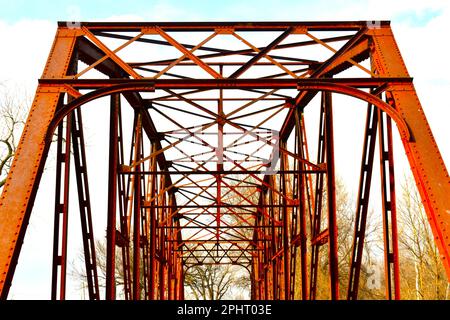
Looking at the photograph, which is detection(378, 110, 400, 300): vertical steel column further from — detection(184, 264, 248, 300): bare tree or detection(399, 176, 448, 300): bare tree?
detection(184, 264, 248, 300): bare tree

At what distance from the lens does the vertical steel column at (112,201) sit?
11242 mm

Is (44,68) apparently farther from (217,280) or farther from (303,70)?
(217,280)

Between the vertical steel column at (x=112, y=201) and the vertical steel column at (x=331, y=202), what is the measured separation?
4.31 m

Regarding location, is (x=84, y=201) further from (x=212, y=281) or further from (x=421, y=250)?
(x=212, y=281)

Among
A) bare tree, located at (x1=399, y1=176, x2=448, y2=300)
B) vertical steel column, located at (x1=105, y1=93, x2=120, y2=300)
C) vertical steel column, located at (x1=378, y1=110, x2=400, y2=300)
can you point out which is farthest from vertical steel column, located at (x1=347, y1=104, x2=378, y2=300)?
bare tree, located at (x1=399, y1=176, x2=448, y2=300)

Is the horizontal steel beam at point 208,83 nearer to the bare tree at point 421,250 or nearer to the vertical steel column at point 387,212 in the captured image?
the vertical steel column at point 387,212

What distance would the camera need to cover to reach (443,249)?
7730 mm

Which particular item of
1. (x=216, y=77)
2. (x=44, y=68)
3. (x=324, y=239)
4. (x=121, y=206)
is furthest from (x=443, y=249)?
(x=121, y=206)

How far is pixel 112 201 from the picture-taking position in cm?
1177

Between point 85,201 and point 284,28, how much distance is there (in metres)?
4.80

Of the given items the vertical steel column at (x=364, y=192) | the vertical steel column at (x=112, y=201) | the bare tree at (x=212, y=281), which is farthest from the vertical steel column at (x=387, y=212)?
the bare tree at (x=212, y=281)

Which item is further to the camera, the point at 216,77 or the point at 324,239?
the point at 324,239

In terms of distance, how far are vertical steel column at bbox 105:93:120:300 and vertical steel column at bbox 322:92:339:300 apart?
4313mm

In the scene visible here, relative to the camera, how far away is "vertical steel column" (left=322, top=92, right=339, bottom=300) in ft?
39.9
